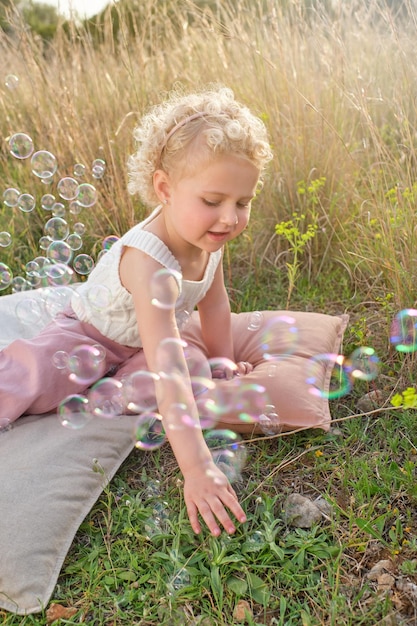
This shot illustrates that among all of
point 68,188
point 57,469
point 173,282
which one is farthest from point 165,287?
point 68,188

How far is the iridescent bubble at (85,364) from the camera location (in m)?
2.39

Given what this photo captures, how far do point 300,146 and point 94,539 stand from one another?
228cm

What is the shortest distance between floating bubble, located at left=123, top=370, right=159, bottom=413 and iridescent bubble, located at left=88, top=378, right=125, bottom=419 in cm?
3

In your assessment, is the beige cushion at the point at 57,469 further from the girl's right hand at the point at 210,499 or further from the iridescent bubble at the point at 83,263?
the iridescent bubble at the point at 83,263

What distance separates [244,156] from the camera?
2082mm

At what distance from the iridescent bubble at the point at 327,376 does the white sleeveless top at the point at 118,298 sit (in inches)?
A: 21.0

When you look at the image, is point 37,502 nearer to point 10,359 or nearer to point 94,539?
point 94,539

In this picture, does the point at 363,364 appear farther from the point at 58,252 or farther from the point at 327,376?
the point at 58,252

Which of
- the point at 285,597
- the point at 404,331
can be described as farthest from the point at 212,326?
the point at 285,597

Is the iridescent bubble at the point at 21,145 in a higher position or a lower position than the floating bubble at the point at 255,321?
higher

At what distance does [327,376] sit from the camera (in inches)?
101

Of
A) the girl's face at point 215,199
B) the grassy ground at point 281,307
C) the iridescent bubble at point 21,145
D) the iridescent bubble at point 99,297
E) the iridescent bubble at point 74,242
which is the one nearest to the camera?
the grassy ground at point 281,307

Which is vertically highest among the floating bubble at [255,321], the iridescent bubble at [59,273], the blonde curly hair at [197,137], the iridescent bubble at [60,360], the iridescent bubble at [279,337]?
the blonde curly hair at [197,137]

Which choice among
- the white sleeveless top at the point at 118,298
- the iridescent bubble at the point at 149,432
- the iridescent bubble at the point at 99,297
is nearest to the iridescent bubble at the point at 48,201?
the white sleeveless top at the point at 118,298
